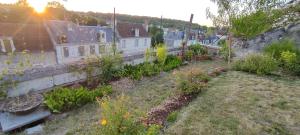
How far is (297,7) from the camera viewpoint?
205cm

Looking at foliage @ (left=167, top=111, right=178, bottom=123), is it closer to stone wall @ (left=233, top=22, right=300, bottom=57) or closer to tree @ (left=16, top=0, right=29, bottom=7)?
stone wall @ (left=233, top=22, right=300, bottom=57)

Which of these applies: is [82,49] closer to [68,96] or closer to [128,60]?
[128,60]

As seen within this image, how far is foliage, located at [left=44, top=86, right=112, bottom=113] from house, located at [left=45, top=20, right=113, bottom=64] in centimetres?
1029

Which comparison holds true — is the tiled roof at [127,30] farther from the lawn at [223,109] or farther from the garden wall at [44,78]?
the lawn at [223,109]

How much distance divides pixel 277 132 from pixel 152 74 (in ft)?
17.2

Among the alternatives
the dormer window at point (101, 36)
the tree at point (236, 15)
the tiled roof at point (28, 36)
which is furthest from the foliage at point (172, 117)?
the dormer window at point (101, 36)

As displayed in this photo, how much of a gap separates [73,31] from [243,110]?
16694mm

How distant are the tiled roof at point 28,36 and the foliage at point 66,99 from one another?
1153cm

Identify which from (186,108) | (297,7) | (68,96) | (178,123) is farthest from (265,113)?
(68,96)

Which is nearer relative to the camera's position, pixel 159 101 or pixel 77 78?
pixel 159 101

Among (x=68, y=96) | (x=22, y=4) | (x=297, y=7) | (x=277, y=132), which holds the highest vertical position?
(x=22, y=4)

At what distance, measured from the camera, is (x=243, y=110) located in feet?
15.5

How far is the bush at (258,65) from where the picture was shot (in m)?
8.38

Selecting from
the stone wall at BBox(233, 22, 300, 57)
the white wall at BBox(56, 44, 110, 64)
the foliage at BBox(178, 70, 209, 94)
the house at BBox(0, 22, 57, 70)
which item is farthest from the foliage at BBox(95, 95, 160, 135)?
the white wall at BBox(56, 44, 110, 64)
